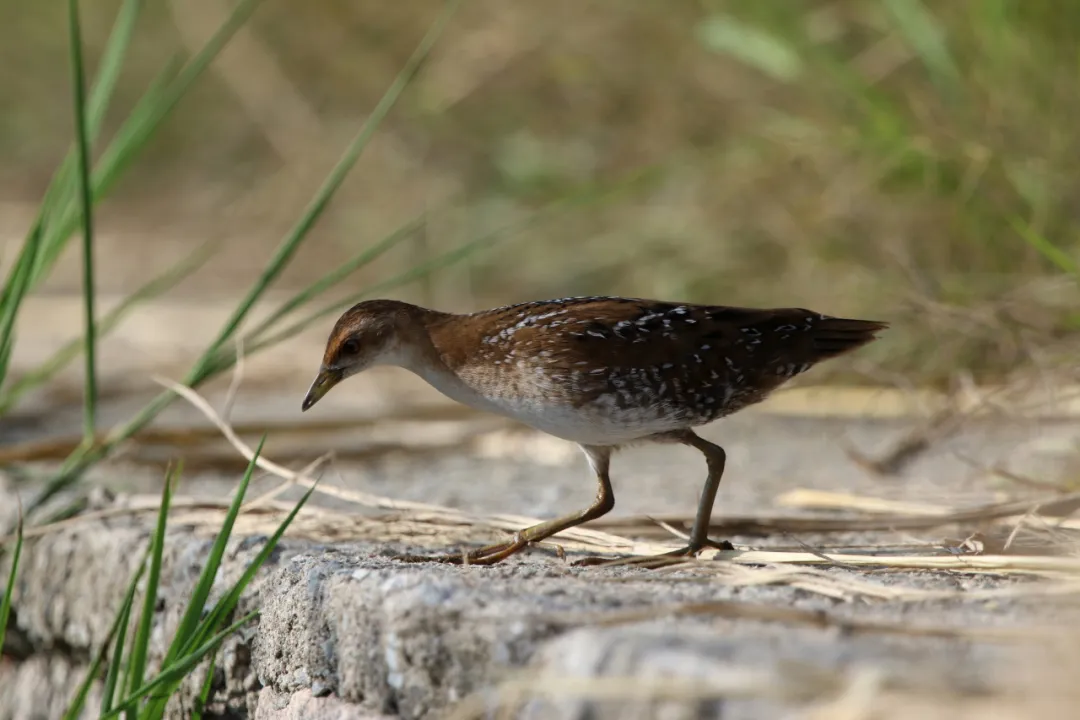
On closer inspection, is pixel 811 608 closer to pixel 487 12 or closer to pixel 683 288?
pixel 683 288

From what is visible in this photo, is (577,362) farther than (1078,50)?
No

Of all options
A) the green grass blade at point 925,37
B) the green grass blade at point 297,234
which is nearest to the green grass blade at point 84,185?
the green grass blade at point 297,234

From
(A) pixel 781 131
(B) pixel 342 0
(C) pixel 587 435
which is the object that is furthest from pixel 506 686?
(B) pixel 342 0

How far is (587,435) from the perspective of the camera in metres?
2.73

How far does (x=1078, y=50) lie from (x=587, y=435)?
276cm

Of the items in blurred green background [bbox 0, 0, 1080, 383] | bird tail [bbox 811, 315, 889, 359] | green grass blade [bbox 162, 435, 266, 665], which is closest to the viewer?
green grass blade [bbox 162, 435, 266, 665]

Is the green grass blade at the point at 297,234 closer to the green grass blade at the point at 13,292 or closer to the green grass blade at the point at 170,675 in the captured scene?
the green grass blade at the point at 13,292

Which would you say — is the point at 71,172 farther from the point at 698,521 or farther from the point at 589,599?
the point at 589,599

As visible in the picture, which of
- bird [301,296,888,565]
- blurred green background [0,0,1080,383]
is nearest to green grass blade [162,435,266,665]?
bird [301,296,888,565]

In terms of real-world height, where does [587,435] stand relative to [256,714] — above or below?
above

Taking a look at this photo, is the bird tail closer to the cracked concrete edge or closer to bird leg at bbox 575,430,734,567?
bird leg at bbox 575,430,734,567

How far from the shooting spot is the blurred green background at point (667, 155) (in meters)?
4.46

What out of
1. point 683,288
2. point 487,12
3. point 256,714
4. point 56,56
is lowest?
point 256,714

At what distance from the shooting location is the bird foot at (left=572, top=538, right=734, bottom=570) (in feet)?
8.27
